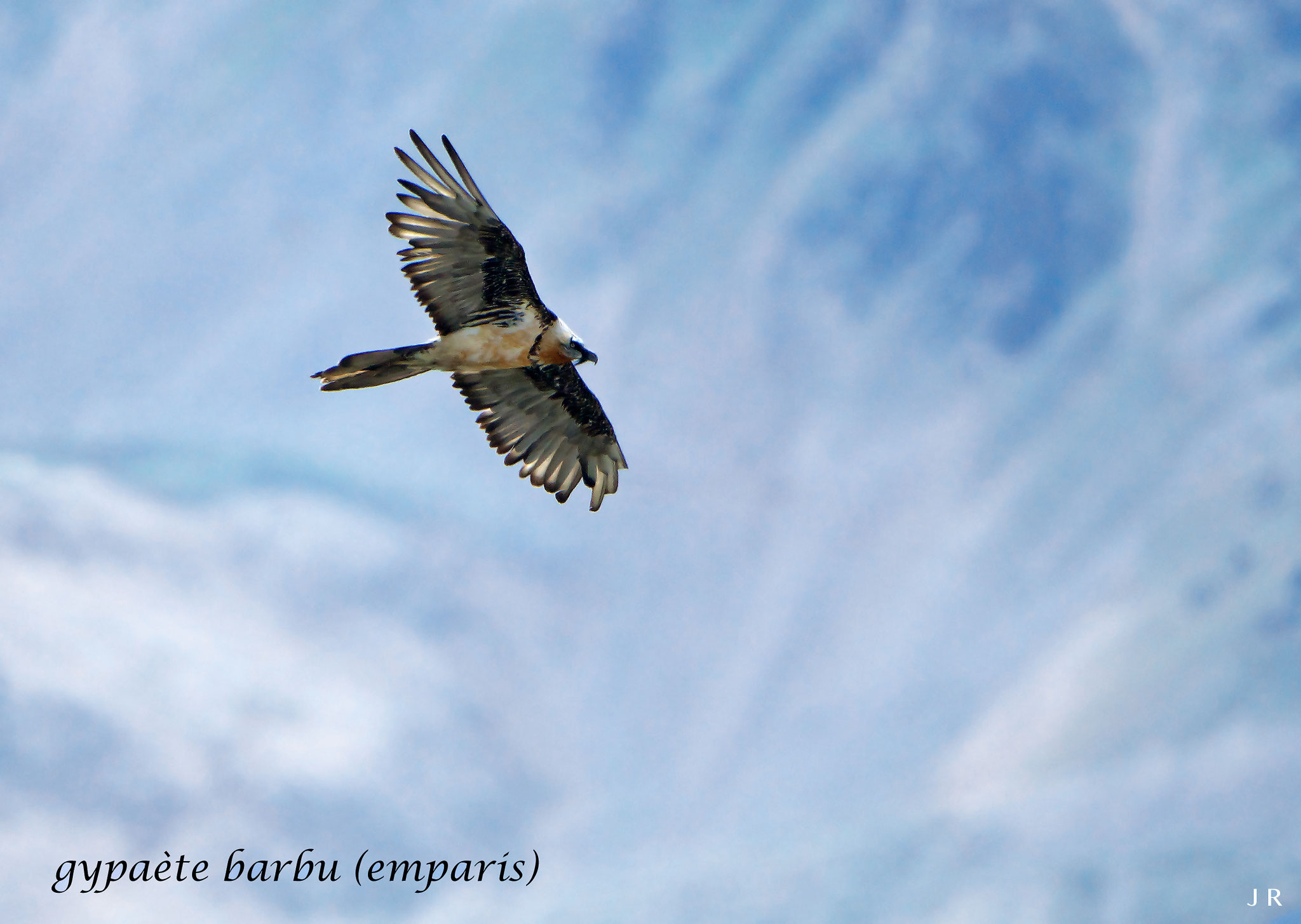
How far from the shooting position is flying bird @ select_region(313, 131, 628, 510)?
66.4 feet

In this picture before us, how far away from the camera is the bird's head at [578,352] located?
21.9 meters

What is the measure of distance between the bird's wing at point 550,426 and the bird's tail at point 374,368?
7.96ft

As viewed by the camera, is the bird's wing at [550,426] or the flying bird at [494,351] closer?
the flying bird at [494,351]

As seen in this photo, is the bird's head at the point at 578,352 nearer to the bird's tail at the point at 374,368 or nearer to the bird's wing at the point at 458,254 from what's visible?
the bird's wing at the point at 458,254

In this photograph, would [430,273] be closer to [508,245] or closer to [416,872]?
[508,245]

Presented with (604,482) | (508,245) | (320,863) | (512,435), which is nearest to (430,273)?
(508,245)

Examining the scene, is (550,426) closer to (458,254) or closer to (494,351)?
(494,351)

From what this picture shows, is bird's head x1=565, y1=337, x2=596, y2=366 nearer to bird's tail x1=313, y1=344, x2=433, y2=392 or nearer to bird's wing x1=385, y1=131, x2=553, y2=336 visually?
bird's wing x1=385, y1=131, x2=553, y2=336

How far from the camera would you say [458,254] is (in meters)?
20.8

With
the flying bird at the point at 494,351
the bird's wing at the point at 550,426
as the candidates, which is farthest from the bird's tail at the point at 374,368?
the bird's wing at the point at 550,426

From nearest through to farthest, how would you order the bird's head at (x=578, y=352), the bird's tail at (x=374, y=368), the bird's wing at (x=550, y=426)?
1. the bird's tail at (x=374, y=368)
2. the bird's head at (x=578, y=352)
3. the bird's wing at (x=550, y=426)

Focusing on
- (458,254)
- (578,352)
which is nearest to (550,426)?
(578,352)

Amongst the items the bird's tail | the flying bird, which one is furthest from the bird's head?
the bird's tail

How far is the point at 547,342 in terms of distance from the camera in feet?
71.7
